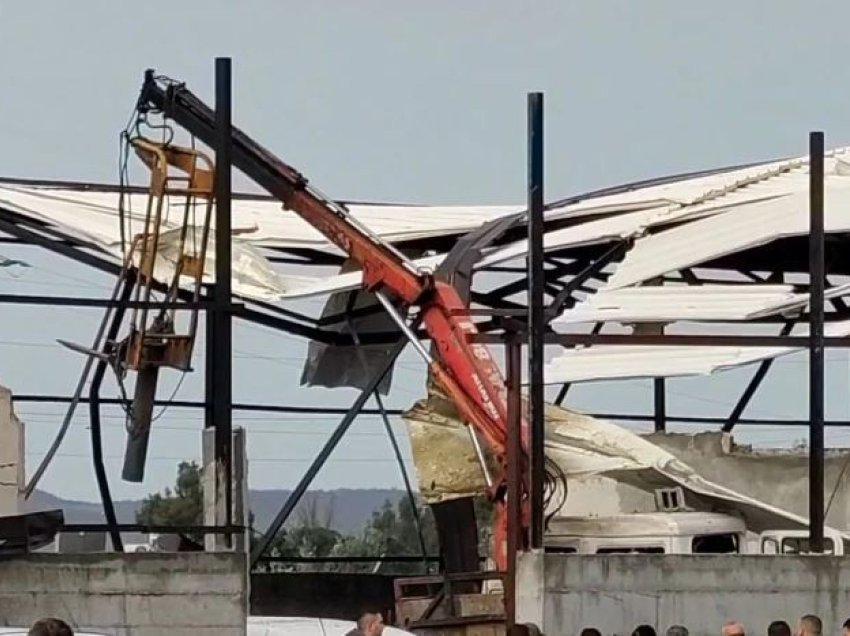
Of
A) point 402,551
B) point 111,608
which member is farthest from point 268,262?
point 402,551

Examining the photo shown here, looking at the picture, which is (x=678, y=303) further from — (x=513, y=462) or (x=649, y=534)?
(x=513, y=462)

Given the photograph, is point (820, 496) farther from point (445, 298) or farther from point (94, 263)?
point (94, 263)

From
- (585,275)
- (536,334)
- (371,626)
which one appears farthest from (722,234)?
(371,626)

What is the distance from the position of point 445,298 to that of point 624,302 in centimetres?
191

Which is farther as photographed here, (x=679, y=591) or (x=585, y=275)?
(x=585, y=275)

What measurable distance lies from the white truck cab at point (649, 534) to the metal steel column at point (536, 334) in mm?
2352

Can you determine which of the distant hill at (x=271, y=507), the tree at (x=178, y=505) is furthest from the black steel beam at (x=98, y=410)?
the tree at (x=178, y=505)

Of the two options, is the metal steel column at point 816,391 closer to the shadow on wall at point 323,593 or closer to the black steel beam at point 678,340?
the black steel beam at point 678,340

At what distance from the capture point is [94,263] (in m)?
21.9

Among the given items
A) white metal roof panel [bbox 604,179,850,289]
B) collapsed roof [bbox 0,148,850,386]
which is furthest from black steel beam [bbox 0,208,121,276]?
white metal roof panel [bbox 604,179,850,289]

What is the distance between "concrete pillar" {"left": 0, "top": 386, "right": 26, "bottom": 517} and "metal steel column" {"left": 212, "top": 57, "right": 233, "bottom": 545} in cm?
166

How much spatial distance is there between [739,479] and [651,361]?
7.91ft

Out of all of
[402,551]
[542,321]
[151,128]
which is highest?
[151,128]

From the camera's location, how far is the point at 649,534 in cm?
1927
